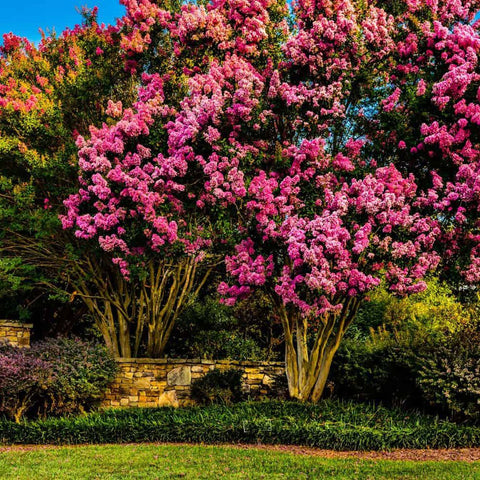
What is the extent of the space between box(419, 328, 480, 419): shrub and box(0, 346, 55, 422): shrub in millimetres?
6088

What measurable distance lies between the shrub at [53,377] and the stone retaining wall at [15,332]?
2.60 metres

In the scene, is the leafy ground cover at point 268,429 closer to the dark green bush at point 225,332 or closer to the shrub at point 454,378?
the shrub at point 454,378

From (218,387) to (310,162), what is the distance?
468 cm


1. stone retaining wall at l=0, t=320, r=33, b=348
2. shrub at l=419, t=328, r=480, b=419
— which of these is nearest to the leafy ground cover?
shrub at l=419, t=328, r=480, b=419

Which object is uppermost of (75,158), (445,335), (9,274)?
(75,158)

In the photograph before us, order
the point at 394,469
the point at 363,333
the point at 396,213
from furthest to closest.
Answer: the point at 363,333
the point at 396,213
the point at 394,469

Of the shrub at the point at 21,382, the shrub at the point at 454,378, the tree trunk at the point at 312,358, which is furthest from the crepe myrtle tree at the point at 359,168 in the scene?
the shrub at the point at 21,382

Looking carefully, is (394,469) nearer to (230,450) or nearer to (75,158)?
(230,450)

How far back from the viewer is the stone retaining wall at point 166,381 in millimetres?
11617

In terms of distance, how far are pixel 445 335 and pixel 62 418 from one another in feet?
21.9

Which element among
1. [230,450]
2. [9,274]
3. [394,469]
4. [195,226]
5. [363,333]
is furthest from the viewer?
[363,333]

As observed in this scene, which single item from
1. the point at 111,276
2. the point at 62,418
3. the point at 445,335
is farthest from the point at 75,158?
the point at 445,335

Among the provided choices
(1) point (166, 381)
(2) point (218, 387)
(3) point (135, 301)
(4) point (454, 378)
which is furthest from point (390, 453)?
(3) point (135, 301)

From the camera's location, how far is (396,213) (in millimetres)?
8750
